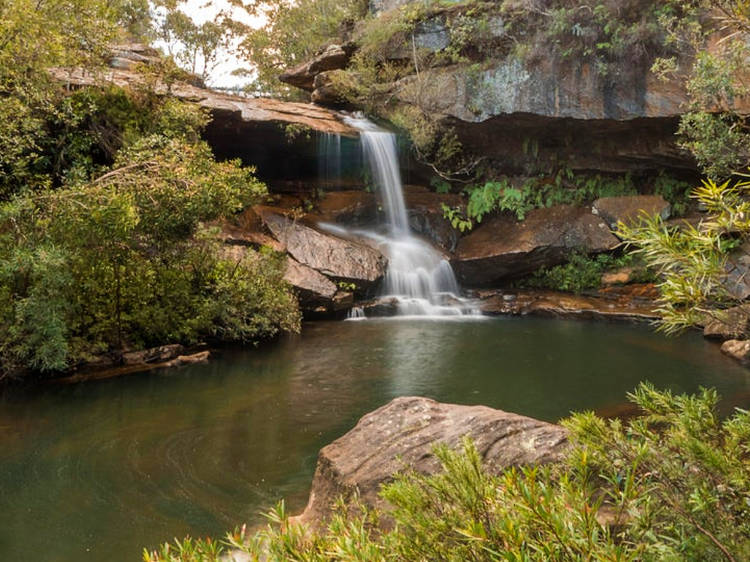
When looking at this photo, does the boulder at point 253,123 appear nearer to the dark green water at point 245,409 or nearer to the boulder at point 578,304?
the dark green water at point 245,409

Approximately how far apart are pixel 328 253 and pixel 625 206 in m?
9.91

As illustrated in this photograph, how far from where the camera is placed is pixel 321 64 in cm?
2091

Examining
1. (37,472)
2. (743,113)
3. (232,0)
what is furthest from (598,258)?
(232,0)

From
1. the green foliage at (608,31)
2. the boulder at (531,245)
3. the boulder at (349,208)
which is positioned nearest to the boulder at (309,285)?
the boulder at (349,208)

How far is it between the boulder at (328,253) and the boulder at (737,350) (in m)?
8.45

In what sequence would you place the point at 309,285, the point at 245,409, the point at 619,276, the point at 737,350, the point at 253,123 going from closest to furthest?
1. the point at 245,409
2. the point at 737,350
3. the point at 309,285
4. the point at 253,123
5. the point at 619,276

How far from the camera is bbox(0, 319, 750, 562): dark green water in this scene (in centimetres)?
489

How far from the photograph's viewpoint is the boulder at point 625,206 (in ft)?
55.6

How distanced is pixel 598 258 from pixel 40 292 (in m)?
15.2

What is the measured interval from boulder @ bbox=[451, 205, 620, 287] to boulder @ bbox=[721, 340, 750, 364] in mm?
6181

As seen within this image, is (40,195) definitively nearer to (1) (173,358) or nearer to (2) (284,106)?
(1) (173,358)

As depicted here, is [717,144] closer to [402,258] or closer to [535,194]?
[535,194]

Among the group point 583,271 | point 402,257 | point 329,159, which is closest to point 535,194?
point 583,271

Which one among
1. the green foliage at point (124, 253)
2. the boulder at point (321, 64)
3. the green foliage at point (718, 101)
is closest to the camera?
the green foliage at point (124, 253)
